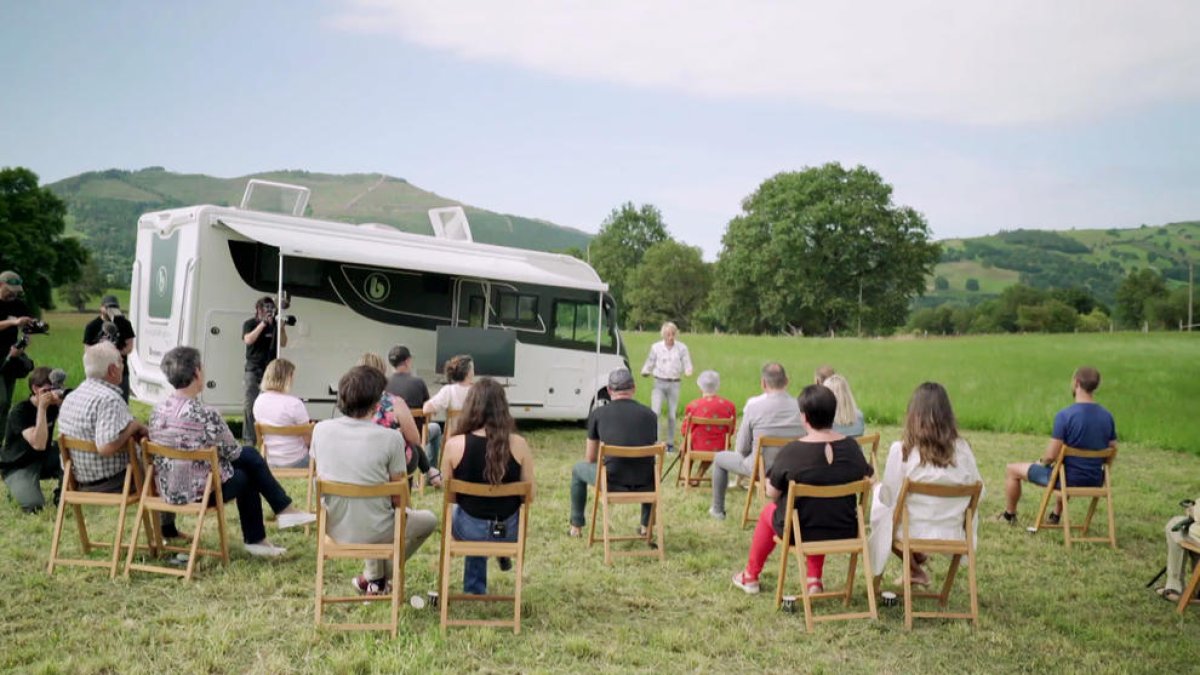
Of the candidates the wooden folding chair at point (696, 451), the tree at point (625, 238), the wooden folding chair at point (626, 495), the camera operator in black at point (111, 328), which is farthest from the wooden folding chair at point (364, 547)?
the tree at point (625, 238)

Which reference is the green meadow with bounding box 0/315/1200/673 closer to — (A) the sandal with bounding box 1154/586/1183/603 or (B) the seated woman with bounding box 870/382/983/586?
(A) the sandal with bounding box 1154/586/1183/603

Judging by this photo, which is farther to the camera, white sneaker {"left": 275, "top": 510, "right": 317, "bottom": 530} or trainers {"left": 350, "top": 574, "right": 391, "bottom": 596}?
white sneaker {"left": 275, "top": 510, "right": 317, "bottom": 530}

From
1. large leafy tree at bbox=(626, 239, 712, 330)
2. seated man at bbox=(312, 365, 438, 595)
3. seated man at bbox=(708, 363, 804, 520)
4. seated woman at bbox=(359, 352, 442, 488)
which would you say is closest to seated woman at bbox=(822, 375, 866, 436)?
seated man at bbox=(708, 363, 804, 520)

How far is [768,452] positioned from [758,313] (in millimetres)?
43509

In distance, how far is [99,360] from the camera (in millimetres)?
5277

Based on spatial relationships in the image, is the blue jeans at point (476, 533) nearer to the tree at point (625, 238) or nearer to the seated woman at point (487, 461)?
the seated woman at point (487, 461)

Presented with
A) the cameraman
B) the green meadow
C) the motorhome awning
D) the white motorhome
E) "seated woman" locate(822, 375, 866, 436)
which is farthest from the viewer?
the white motorhome

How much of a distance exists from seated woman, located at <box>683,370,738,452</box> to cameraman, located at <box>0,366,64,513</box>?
4955mm

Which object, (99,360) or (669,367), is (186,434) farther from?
(669,367)

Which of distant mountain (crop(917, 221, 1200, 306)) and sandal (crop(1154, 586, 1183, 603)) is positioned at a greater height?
distant mountain (crop(917, 221, 1200, 306))

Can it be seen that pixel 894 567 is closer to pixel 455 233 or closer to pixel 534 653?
pixel 534 653

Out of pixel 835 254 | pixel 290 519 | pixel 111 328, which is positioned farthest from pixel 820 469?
pixel 835 254

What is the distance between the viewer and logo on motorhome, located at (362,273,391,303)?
10.5 m

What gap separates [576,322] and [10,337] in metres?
6.68
